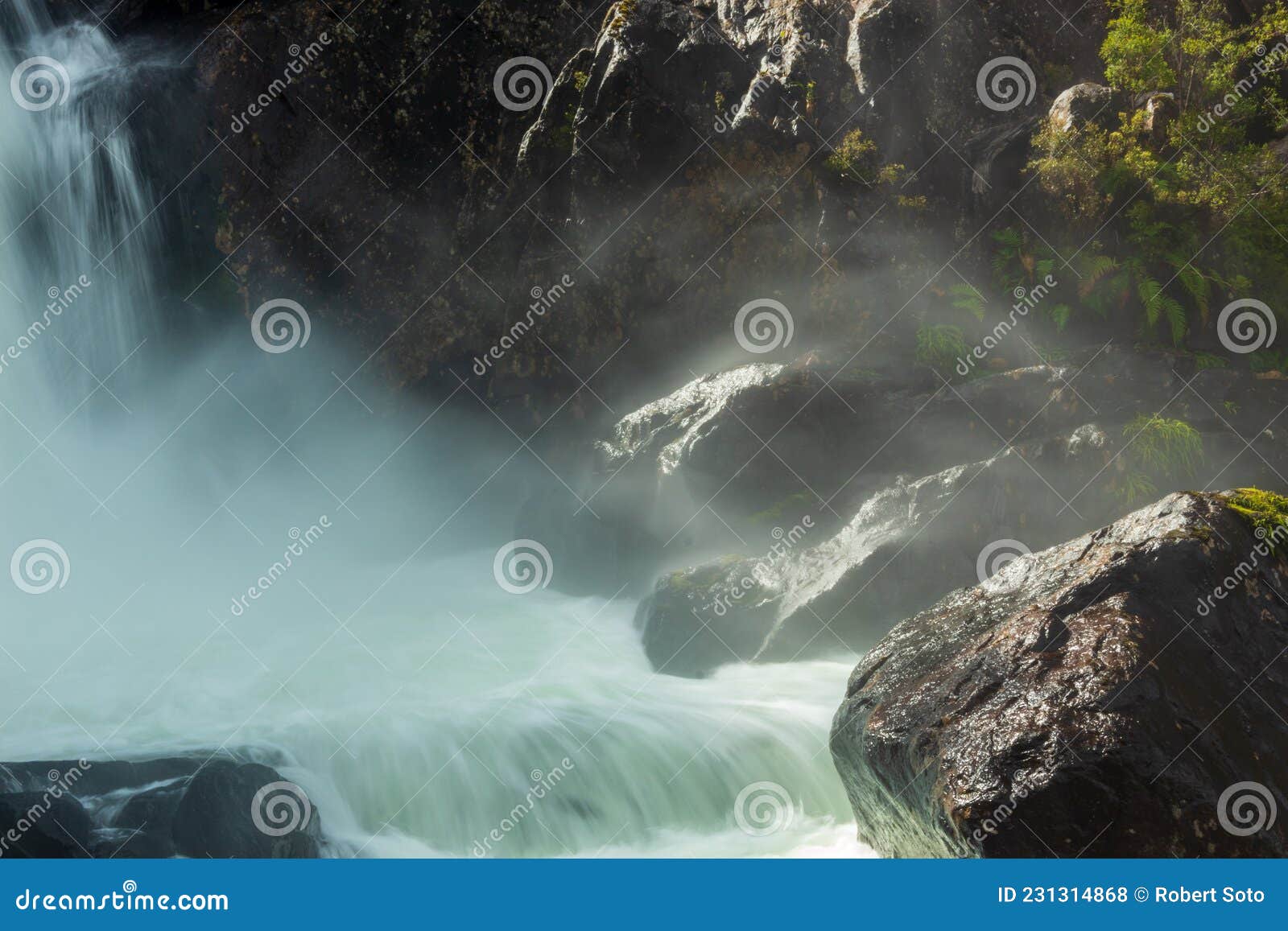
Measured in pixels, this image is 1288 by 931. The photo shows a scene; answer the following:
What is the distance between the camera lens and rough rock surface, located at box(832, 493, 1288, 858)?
A: 471cm

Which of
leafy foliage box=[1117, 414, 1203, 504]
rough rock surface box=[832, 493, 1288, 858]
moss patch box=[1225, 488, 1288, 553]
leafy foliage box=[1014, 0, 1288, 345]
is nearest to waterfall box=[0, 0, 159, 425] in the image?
leafy foliage box=[1014, 0, 1288, 345]

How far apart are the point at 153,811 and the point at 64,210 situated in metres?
9.65

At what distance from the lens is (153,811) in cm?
643

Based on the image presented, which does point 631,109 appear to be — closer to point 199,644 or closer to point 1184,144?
point 1184,144

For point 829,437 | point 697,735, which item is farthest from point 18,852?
point 829,437

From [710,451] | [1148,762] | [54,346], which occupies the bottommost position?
[1148,762]

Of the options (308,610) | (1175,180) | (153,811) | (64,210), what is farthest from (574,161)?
(153,811)

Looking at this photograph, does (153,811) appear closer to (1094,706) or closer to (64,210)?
(1094,706)

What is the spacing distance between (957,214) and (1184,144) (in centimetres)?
248

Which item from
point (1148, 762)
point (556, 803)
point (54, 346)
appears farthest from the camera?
point (54, 346)

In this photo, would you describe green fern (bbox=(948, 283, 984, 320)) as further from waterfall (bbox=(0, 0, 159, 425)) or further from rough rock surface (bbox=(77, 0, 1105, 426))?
waterfall (bbox=(0, 0, 159, 425))

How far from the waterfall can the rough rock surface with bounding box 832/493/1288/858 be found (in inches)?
463

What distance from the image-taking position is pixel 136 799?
6555mm

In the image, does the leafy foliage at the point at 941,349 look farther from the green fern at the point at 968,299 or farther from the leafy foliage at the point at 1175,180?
the leafy foliage at the point at 1175,180
